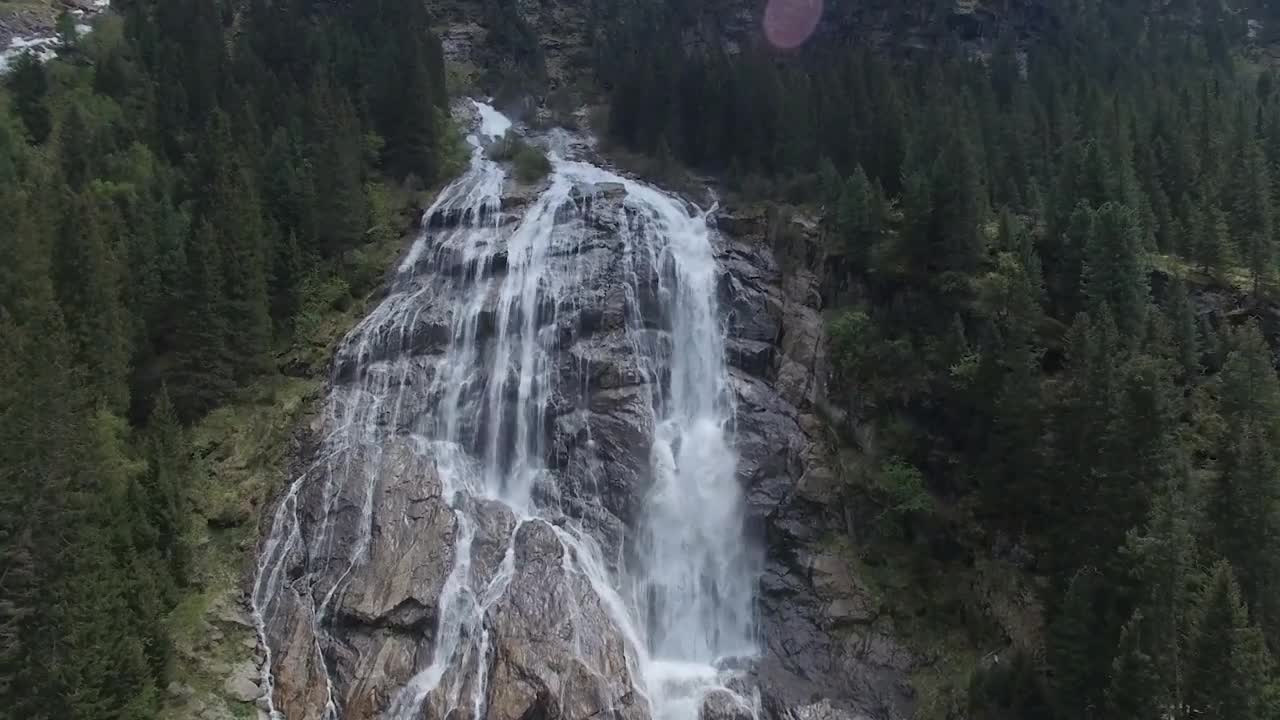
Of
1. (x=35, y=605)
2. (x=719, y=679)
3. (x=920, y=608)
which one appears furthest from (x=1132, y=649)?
(x=35, y=605)

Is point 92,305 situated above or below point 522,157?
below

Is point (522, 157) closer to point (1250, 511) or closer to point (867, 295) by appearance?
point (867, 295)

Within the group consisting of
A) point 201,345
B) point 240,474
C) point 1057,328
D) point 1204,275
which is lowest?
point 240,474

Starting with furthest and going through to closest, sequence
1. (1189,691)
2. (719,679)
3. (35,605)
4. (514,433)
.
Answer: (514,433) → (719,679) → (35,605) → (1189,691)

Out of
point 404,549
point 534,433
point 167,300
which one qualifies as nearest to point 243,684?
point 404,549

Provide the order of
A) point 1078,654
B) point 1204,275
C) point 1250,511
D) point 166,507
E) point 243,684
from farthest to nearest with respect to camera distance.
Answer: point 1204,275 < point 166,507 < point 243,684 < point 1250,511 < point 1078,654

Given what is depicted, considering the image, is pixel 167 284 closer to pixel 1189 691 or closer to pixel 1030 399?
pixel 1030 399
